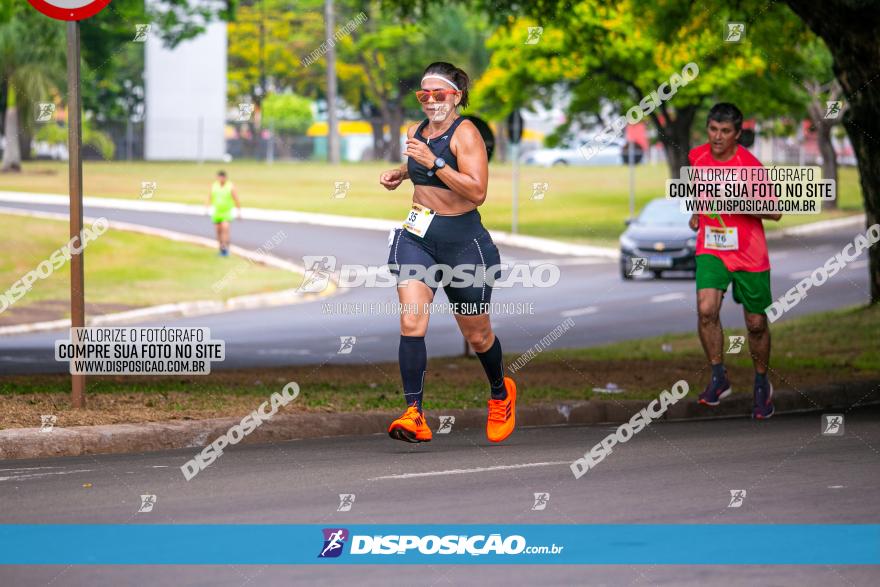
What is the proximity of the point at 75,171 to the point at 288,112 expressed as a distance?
78676 mm

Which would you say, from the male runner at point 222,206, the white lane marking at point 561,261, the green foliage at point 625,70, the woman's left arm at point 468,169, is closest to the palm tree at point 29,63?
the green foliage at point 625,70

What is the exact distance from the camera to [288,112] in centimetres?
8831

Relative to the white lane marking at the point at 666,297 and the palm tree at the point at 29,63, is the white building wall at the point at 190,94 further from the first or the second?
the white lane marking at the point at 666,297

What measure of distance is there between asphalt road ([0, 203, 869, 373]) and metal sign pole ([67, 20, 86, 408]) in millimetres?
5623

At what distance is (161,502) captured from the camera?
7.52 m

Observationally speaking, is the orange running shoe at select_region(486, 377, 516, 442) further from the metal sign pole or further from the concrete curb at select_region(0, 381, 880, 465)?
the metal sign pole

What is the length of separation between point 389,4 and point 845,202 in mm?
43619

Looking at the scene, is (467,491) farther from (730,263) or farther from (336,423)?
(730,263)

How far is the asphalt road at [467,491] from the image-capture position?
6098 mm

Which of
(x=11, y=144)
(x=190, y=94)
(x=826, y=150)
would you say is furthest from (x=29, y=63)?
(x=826, y=150)

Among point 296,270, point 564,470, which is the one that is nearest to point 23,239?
point 296,270

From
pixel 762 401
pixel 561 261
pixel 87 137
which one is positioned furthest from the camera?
pixel 87 137

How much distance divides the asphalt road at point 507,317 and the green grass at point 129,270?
132 cm

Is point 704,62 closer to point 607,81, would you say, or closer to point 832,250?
point 607,81
